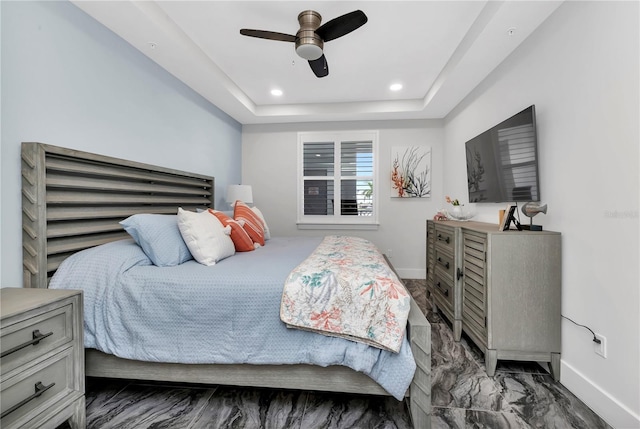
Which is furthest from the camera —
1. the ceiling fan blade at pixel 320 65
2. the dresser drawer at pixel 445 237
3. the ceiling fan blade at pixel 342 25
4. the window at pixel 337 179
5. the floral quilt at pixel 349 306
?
the window at pixel 337 179

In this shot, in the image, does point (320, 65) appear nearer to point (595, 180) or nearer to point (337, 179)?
point (595, 180)

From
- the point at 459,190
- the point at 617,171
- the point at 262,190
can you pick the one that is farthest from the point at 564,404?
the point at 262,190

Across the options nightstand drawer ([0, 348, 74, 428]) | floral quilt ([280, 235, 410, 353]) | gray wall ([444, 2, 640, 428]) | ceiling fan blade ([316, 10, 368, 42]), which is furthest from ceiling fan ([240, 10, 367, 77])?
nightstand drawer ([0, 348, 74, 428])

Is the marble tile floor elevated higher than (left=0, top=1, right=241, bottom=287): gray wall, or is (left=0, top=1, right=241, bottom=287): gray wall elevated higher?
(left=0, top=1, right=241, bottom=287): gray wall

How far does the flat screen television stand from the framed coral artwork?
3.96ft

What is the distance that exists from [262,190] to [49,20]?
3058 millimetres

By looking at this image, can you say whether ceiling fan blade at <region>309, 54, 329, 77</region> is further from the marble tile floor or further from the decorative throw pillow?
the marble tile floor

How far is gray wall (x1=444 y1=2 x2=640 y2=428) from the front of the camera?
1358 millimetres

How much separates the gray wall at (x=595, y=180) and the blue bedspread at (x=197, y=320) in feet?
3.84

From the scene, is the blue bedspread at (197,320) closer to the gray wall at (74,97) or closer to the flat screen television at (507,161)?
the gray wall at (74,97)

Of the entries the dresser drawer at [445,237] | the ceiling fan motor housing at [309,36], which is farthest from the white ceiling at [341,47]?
the dresser drawer at [445,237]

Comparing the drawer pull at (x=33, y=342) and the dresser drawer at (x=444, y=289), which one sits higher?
the drawer pull at (x=33, y=342)

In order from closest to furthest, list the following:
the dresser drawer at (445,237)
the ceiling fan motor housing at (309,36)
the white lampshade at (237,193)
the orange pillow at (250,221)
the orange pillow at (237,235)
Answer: the ceiling fan motor housing at (309,36) → the orange pillow at (237,235) → the dresser drawer at (445,237) → the orange pillow at (250,221) → the white lampshade at (237,193)

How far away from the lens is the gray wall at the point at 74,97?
148cm
